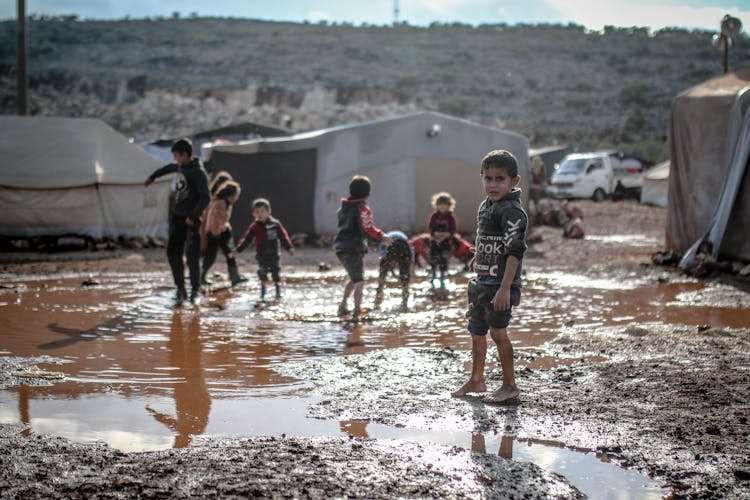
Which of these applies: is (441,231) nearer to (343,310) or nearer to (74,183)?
(343,310)

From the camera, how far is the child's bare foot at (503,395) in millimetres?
4766

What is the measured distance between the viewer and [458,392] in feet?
16.3

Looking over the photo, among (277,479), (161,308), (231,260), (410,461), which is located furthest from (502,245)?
(231,260)

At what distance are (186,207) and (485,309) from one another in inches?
191

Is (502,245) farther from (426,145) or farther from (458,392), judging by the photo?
(426,145)

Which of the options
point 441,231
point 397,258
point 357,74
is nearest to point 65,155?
point 441,231

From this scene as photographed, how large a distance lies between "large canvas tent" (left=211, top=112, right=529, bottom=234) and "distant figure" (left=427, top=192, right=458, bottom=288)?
23.6 feet

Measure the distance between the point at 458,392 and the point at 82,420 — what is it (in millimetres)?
2034

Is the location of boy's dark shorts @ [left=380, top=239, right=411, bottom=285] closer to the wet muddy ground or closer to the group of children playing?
the group of children playing

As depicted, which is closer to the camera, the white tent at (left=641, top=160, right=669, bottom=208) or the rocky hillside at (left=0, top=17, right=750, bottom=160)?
the white tent at (left=641, top=160, right=669, bottom=208)

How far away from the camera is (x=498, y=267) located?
4.95 meters

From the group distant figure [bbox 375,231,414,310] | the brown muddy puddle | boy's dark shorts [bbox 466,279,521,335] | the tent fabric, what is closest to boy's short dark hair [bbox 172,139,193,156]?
the brown muddy puddle

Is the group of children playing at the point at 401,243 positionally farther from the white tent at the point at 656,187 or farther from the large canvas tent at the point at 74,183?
the white tent at the point at 656,187

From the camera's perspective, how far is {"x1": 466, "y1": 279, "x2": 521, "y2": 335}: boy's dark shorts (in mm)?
4922
